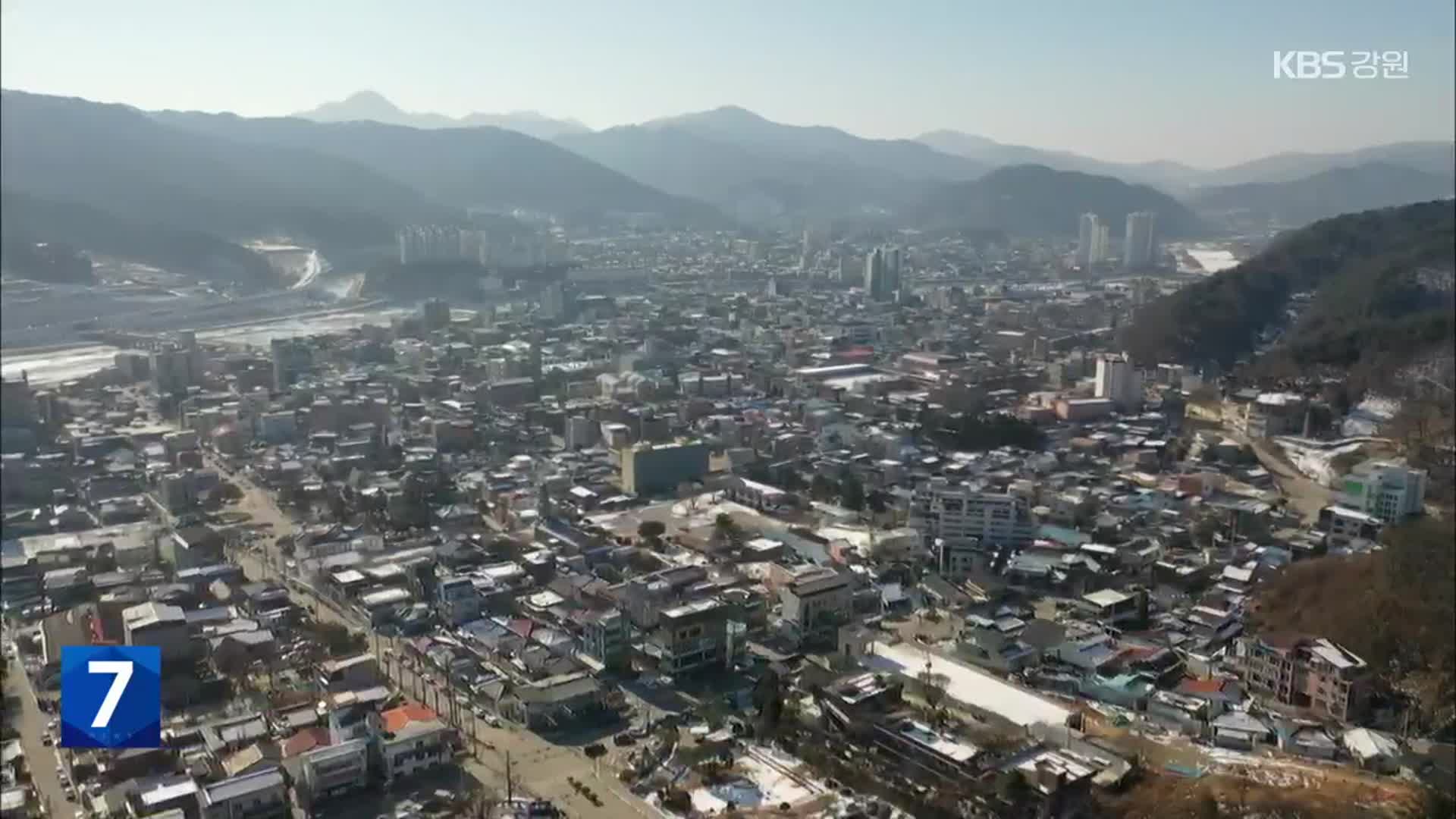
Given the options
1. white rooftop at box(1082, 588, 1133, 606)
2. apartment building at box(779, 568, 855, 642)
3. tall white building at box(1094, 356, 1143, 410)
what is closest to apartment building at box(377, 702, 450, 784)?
apartment building at box(779, 568, 855, 642)

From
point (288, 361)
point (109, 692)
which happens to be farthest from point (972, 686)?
point (288, 361)

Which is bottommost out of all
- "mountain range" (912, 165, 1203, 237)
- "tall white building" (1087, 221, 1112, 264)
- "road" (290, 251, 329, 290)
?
"road" (290, 251, 329, 290)

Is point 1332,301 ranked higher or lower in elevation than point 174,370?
higher

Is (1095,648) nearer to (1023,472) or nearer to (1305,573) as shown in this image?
(1305,573)

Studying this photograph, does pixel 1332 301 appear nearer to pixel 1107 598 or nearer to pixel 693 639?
pixel 1107 598

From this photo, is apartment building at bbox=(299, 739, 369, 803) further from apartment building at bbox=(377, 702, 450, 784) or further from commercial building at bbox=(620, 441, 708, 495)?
commercial building at bbox=(620, 441, 708, 495)
